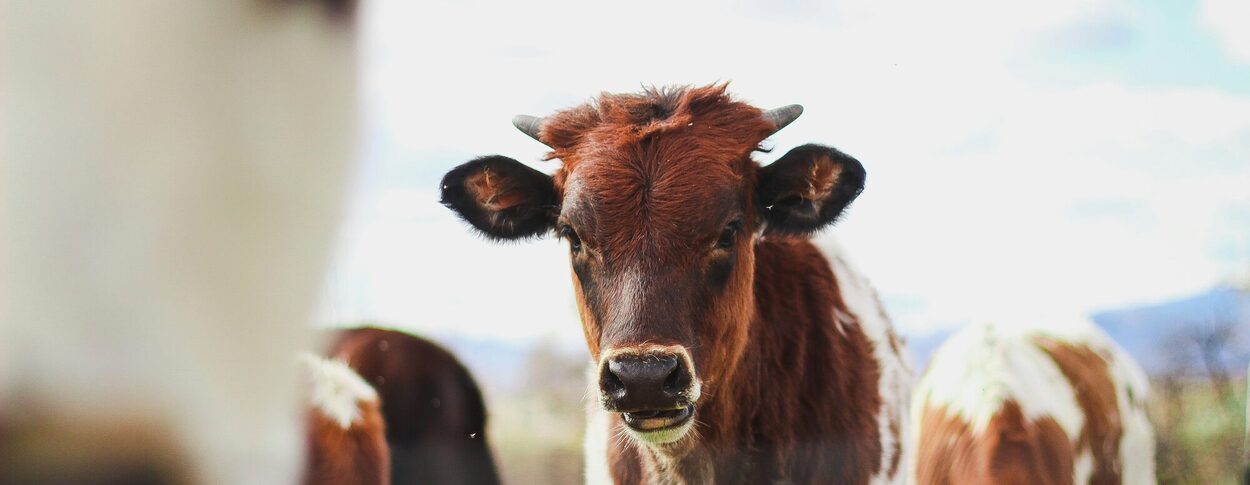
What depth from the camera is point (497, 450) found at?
19.4 feet

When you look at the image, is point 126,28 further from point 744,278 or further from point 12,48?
point 744,278

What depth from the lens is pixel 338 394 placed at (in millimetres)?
4586

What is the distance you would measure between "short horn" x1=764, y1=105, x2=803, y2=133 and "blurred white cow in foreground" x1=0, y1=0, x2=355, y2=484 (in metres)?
2.57

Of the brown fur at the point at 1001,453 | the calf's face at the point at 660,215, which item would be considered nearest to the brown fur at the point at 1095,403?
the brown fur at the point at 1001,453

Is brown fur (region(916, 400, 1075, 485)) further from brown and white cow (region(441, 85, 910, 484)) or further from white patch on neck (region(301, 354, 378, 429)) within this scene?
white patch on neck (region(301, 354, 378, 429))

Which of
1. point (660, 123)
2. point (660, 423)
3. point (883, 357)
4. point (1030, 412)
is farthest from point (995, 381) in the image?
point (660, 423)

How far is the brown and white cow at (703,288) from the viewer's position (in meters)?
2.89

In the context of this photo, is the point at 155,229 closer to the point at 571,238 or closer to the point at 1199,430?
the point at 571,238

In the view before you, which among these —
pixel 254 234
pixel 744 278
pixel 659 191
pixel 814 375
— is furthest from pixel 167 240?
pixel 814 375

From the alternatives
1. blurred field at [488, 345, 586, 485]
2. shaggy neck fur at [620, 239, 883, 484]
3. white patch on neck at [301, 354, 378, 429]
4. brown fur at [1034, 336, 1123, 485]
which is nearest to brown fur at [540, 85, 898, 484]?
shaggy neck fur at [620, 239, 883, 484]

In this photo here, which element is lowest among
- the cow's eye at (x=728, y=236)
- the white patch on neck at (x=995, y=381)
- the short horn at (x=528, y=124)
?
the white patch on neck at (x=995, y=381)

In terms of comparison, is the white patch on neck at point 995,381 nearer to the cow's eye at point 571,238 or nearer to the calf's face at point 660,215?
the calf's face at point 660,215

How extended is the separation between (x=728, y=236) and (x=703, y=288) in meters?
0.18

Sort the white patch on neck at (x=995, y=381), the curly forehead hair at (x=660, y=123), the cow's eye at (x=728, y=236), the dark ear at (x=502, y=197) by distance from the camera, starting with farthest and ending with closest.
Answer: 1. the white patch on neck at (x=995, y=381)
2. the dark ear at (x=502, y=197)
3. the curly forehead hair at (x=660, y=123)
4. the cow's eye at (x=728, y=236)
